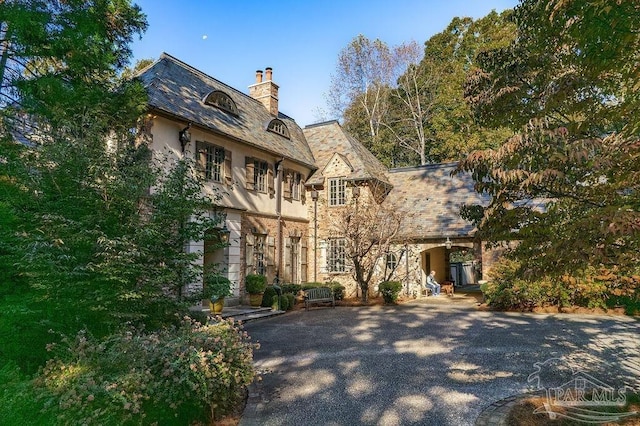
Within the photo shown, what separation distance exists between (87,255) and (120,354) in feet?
6.06

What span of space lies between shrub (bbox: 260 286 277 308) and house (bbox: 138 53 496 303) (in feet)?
3.12

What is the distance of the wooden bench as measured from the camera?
15.9m

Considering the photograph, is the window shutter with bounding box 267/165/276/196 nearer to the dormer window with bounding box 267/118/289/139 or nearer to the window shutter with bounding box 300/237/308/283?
the dormer window with bounding box 267/118/289/139

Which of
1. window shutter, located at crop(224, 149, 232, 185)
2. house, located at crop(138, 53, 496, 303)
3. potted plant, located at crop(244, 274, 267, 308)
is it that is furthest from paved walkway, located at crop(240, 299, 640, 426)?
window shutter, located at crop(224, 149, 232, 185)

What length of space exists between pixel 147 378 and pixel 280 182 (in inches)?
558

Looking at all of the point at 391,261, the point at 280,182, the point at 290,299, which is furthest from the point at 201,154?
the point at 391,261

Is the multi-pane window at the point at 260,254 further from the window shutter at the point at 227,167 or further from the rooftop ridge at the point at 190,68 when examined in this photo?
the rooftop ridge at the point at 190,68

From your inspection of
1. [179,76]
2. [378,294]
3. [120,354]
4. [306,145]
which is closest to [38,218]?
[120,354]

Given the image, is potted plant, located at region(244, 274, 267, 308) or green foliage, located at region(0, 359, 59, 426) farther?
potted plant, located at region(244, 274, 267, 308)

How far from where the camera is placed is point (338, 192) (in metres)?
20.1

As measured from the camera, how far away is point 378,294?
19016 mm

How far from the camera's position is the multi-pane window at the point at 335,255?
19594 mm

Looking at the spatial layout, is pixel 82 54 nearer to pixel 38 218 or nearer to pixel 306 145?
pixel 38 218

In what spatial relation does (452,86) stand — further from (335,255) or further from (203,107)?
(203,107)
